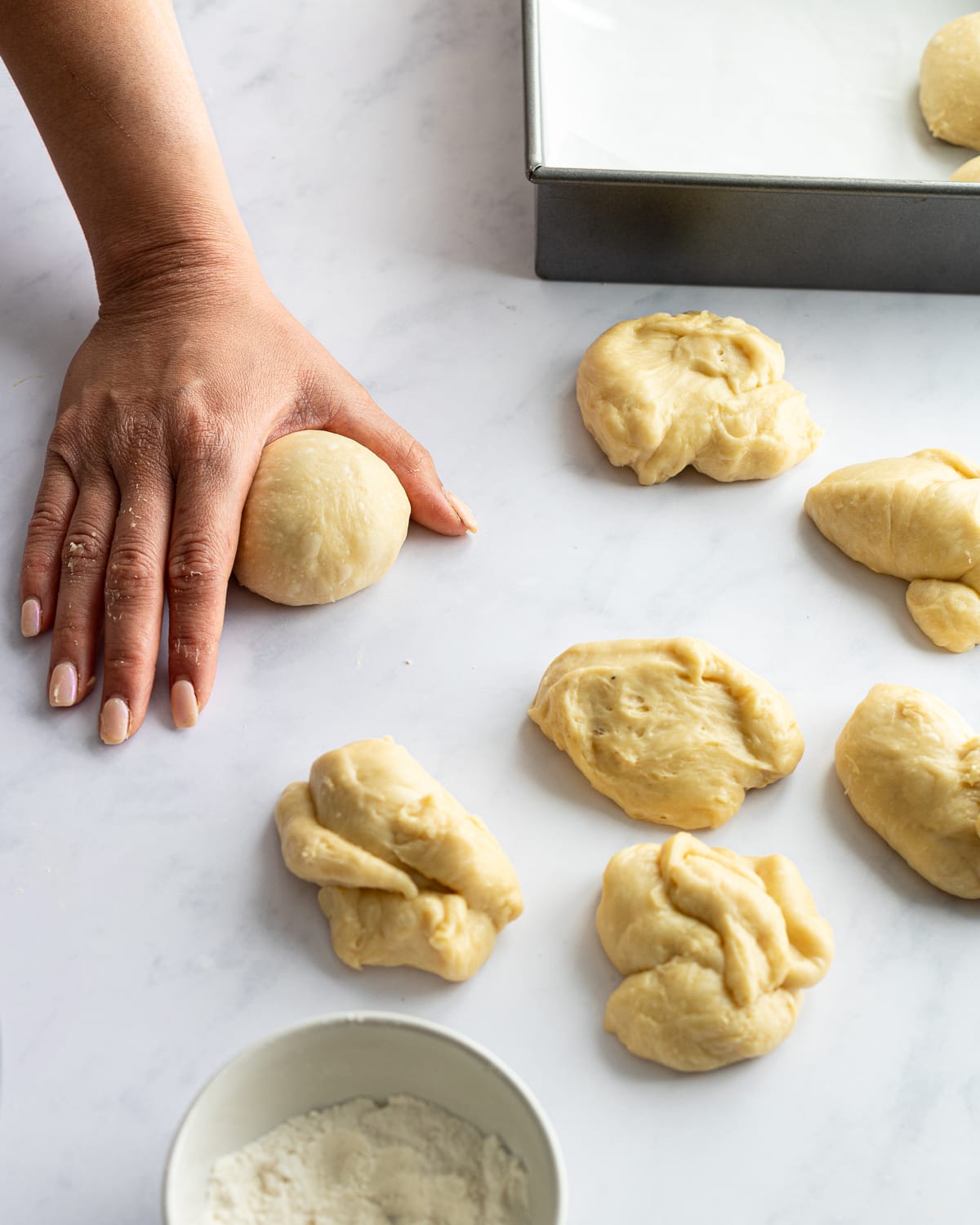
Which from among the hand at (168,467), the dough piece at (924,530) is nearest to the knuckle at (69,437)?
the hand at (168,467)

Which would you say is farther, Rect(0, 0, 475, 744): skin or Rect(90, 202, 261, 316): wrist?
Rect(90, 202, 261, 316): wrist

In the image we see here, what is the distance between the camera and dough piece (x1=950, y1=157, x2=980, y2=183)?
1830 millimetres

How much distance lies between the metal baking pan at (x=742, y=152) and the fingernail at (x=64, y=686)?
3.37 ft

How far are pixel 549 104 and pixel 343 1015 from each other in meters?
1.59

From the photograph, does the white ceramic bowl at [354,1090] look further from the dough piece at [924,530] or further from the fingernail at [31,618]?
the dough piece at [924,530]

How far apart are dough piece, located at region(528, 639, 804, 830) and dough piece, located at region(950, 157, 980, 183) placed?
3.37ft

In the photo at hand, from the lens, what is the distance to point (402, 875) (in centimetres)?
123

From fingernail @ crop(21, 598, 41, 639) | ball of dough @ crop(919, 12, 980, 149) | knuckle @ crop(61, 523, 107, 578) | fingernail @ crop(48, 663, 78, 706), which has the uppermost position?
ball of dough @ crop(919, 12, 980, 149)

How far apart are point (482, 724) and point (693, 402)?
1.97 ft

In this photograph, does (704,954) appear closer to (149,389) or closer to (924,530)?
(924,530)

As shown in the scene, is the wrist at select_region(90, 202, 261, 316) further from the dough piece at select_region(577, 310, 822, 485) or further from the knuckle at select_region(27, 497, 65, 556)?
the dough piece at select_region(577, 310, 822, 485)

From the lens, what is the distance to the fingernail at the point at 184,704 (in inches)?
55.4

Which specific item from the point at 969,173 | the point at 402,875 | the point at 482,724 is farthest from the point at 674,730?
the point at 969,173

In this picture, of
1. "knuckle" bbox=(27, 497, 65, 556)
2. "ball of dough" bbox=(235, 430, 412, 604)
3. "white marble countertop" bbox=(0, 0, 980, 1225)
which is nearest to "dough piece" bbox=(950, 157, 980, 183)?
"white marble countertop" bbox=(0, 0, 980, 1225)
